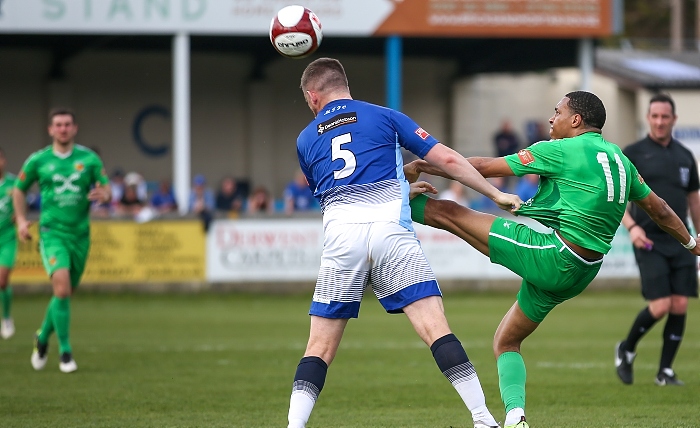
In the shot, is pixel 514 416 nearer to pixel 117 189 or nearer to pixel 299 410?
pixel 299 410

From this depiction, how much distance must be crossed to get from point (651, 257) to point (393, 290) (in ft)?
13.5

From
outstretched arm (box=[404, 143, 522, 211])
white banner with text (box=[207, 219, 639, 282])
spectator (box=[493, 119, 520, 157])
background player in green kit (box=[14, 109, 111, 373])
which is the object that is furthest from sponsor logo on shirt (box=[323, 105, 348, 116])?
spectator (box=[493, 119, 520, 157])

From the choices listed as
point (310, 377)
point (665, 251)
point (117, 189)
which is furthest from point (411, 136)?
point (117, 189)

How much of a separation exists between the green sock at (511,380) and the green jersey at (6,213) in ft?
31.9

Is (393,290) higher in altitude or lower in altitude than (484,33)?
lower

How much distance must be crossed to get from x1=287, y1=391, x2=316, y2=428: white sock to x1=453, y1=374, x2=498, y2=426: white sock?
0.90 m

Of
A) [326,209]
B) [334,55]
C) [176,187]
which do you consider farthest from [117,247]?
[326,209]

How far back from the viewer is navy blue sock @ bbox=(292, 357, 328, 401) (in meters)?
6.16

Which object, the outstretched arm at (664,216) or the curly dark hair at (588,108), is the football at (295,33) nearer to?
the curly dark hair at (588,108)

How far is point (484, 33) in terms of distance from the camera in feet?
75.1

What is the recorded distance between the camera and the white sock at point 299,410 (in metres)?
6.05

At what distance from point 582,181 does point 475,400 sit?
148 cm

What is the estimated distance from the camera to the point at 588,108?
6520mm

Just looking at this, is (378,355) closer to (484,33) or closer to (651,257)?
(651,257)
